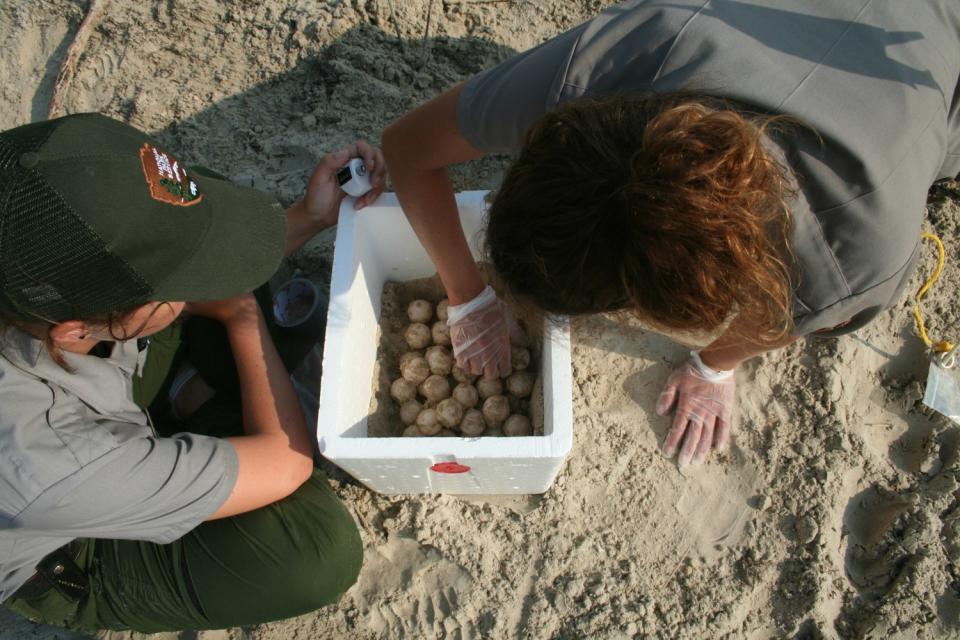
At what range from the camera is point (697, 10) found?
1035 mm

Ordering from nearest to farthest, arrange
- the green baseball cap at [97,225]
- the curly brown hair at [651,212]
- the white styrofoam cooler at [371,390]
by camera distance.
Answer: the curly brown hair at [651,212] < the green baseball cap at [97,225] < the white styrofoam cooler at [371,390]

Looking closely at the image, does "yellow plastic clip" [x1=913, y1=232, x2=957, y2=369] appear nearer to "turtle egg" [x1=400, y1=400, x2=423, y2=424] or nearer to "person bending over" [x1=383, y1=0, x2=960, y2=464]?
"person bending over" [x1=383, y1=0, x2=960, y2=464]

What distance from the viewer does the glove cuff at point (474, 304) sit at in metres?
1.54

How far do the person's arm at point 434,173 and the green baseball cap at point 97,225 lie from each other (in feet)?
1.32

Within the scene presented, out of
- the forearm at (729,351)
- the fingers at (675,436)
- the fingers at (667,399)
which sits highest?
the forearm at (729,351)

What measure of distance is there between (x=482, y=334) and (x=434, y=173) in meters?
0.42

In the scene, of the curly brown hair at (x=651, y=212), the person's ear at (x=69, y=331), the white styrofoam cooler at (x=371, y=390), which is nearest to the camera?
the curly brown hair at (x=651, y=212)

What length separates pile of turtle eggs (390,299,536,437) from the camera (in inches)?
62.4

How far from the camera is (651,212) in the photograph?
824 millimetres

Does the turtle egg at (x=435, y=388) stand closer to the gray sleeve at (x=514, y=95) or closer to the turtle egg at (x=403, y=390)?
the turtle egg at (x=403, y=390)

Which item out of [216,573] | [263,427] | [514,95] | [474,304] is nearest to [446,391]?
[474,304]

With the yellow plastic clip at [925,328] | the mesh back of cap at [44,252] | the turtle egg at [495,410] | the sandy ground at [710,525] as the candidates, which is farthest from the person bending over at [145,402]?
the yellow plastic clip at [925,328]

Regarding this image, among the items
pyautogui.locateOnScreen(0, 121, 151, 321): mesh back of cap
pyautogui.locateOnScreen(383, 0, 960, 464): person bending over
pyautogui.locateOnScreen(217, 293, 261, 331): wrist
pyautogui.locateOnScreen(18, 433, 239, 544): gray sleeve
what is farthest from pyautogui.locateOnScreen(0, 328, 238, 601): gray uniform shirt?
pyautogui.locateOnScreen(383, 0, 960, 464): person bending over

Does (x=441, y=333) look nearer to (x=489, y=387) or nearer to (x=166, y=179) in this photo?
(x=489, y=387)
